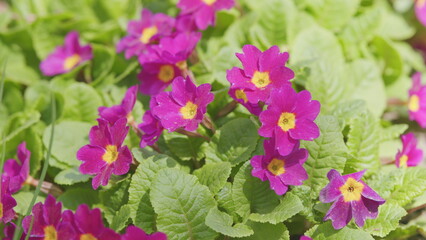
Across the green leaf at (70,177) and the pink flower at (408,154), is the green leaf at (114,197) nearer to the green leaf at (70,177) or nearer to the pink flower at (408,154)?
the green leaf at (70,177)

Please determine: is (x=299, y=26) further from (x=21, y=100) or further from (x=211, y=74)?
(x=21, y=100)

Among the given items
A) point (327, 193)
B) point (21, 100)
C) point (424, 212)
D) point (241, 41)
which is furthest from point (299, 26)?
point (21, 100)

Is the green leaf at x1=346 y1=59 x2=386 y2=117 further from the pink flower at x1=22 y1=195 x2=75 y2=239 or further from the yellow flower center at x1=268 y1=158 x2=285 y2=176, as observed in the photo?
the pink flower at x1=22 y1=195 x2=75 y2=239

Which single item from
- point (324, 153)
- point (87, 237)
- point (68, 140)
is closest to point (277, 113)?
point (324, 153)

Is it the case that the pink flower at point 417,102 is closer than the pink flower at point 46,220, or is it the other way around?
the pink flower at point 46,220

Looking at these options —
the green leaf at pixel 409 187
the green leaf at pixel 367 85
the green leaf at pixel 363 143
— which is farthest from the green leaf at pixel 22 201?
the green leaf at pixel 367 85

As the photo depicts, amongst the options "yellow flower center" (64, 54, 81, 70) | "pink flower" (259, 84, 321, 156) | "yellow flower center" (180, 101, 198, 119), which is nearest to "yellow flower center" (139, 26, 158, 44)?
"yellow flower center" (64, 54, 81, 70)
